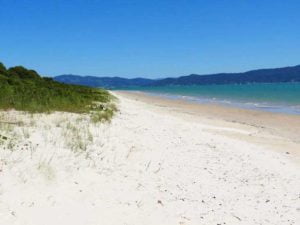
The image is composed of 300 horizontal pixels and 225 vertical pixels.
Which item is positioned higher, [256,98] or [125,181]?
[125,181]

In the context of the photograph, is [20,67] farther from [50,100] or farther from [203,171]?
[203,171]

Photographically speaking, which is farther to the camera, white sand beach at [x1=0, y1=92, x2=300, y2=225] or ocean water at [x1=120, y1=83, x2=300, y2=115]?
ocean water at [x1=120, y1=83, x2=300, y2=115]

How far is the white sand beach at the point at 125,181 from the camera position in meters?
6.30

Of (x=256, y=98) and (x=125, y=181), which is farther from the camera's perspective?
(x=256, y=98)

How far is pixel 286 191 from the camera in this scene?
8.23 meters

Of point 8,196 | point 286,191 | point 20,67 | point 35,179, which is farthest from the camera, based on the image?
point 20,67

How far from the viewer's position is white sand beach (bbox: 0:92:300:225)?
20.7ft

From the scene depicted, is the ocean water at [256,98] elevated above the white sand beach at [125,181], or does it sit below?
below

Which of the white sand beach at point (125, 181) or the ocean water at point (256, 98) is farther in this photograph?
the ocean water at point (256, 98)

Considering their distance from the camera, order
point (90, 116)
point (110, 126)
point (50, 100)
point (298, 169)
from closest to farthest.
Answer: point (298, 169) < point (110, 126) < point (90, 116) < point (50, 100)

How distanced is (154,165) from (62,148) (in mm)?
1898

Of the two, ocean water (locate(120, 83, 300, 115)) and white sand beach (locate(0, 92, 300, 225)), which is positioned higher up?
white sand beach (locate(0, 92, 300, 225))

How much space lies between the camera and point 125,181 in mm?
7715

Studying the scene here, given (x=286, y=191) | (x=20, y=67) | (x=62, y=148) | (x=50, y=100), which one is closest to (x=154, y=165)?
(x=62, y=148)
